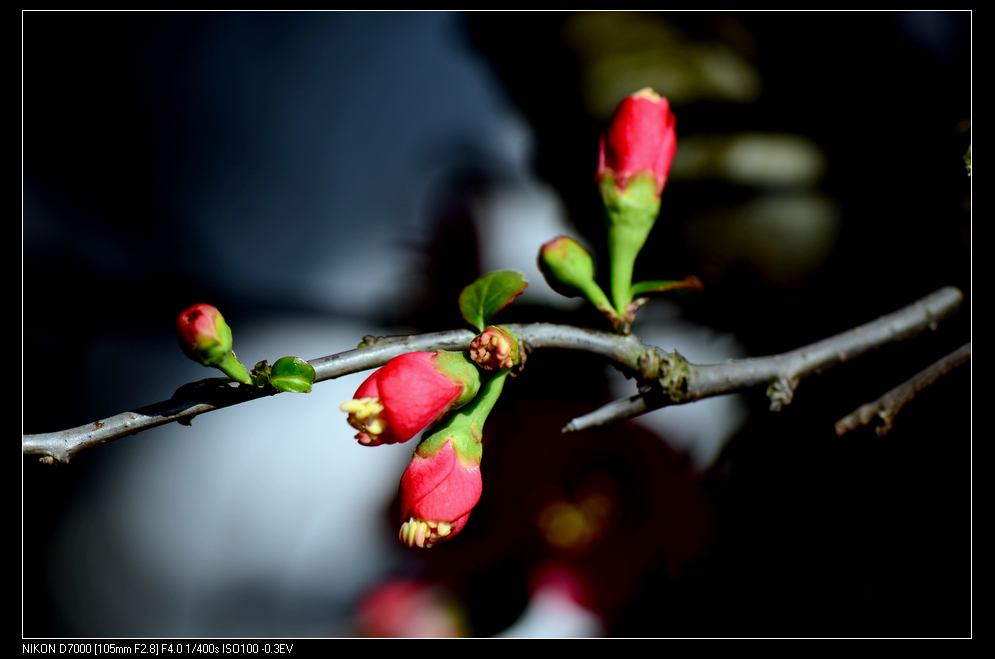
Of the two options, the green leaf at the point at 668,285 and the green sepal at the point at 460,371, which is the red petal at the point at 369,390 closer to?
the green sepal at the point at 460,371

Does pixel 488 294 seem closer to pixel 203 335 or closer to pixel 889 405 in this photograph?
pixel 203 335

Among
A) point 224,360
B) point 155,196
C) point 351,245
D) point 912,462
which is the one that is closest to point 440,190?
point 351,245

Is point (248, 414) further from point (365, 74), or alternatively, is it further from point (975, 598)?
point (975, 598)

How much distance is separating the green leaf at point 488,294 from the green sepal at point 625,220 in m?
0.09

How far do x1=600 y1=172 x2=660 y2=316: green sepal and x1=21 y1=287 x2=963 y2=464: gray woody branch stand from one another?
0.13ft

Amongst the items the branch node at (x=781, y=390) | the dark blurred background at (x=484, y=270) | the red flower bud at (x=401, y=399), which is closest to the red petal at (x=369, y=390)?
the red flower bud at (x=401, y=399)

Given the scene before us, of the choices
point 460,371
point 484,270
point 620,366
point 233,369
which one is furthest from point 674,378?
point 484,270

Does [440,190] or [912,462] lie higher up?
[440,190]

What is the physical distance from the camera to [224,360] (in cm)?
26

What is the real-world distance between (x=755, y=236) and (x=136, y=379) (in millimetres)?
777

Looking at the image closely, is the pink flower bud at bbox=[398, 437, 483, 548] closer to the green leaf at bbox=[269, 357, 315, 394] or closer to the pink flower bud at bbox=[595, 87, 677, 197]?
the green leaf at bbox=[269, 357, 315, 394]

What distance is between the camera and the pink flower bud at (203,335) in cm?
25
